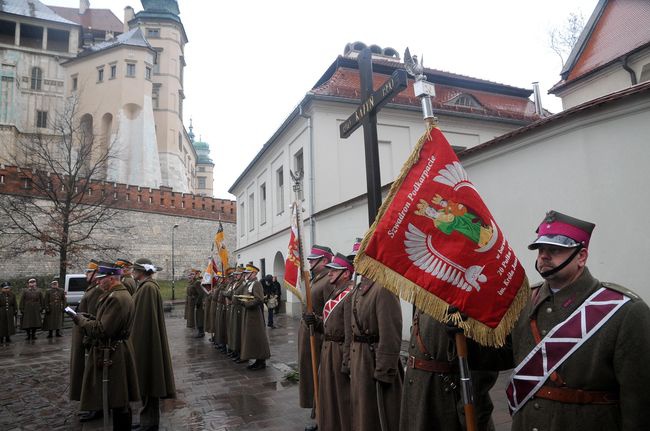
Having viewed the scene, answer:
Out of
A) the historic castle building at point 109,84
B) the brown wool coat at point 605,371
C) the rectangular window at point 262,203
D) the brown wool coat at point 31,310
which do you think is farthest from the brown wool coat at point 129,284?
the historic castle building at point 109,84

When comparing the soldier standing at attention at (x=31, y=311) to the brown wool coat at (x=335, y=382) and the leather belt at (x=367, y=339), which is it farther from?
the leather belt at (x=367, y=339)

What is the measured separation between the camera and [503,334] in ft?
8.57

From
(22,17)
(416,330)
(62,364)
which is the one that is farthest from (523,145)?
(22,17)

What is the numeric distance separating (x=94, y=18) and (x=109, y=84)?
25205 mm

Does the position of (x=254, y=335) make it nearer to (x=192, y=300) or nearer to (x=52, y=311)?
(x=192, y=300)

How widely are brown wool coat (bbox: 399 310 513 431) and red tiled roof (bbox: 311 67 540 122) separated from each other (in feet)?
45.4

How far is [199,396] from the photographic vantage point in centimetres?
682

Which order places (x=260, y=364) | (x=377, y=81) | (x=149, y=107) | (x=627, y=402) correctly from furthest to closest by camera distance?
(x=149, y=107) → (x=377, y=81) → (x=260, y=364) → (x=627, y=402)

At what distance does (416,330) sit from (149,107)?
5114 cm

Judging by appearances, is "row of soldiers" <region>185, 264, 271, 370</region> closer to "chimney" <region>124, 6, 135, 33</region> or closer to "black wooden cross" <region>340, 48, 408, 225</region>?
"black wooden cross" <region>340, 48, 408, 225</region>

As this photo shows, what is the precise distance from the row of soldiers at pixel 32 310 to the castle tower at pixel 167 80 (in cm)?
3816

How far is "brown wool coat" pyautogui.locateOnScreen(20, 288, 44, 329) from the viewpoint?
15.1 meters

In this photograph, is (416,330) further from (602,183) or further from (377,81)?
(377,81)

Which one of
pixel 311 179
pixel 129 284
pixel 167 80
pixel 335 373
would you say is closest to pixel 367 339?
pixel 335 373
